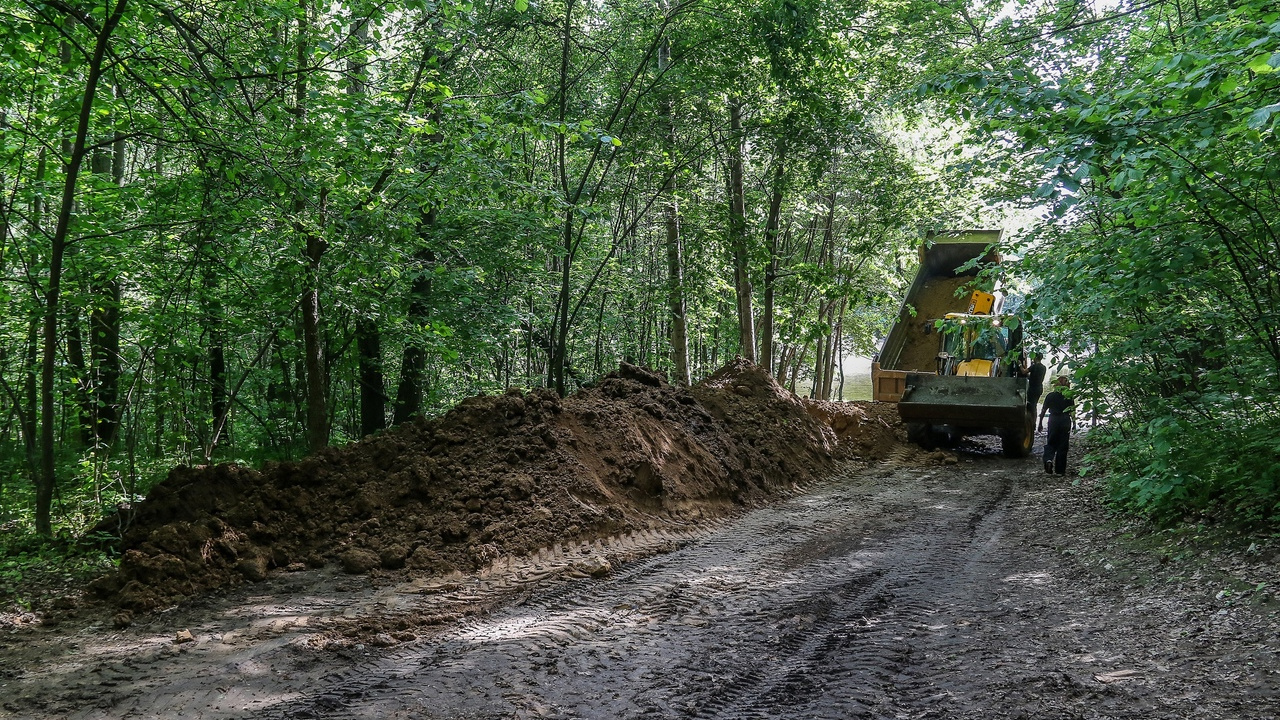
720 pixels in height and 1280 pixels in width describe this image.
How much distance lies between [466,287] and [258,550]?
17.6 feet

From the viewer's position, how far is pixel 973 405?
44.0ft

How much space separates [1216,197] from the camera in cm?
584

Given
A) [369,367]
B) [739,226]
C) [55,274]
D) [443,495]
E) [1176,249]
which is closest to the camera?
[1176,249]

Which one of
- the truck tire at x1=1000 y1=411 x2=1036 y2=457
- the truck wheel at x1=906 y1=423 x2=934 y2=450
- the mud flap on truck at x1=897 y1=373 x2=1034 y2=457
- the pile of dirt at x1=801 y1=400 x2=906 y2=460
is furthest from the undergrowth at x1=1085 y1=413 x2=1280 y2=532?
the truck wheel at x1=906 y1=423 x2=934 y2=450

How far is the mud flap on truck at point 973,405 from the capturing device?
524 inches

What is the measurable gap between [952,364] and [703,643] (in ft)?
37.8

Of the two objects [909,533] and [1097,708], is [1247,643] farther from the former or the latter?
[909,533]

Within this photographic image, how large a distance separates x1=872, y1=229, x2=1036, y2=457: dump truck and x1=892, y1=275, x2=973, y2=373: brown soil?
0.07 ft

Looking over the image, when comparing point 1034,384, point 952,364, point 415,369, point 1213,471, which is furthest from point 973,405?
point 415,369

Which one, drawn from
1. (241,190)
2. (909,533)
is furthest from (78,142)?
(909,533)

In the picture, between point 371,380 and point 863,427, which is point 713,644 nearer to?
point 371,380

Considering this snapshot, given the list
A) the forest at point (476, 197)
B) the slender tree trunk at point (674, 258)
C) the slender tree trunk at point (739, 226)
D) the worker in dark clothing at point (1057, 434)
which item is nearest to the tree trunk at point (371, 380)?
the forest at point (476, 197)

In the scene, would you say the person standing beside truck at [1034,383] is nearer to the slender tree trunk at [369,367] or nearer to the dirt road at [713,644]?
the dirt road at [713,644]

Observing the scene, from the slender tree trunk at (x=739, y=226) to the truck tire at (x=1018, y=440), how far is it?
521 cm
